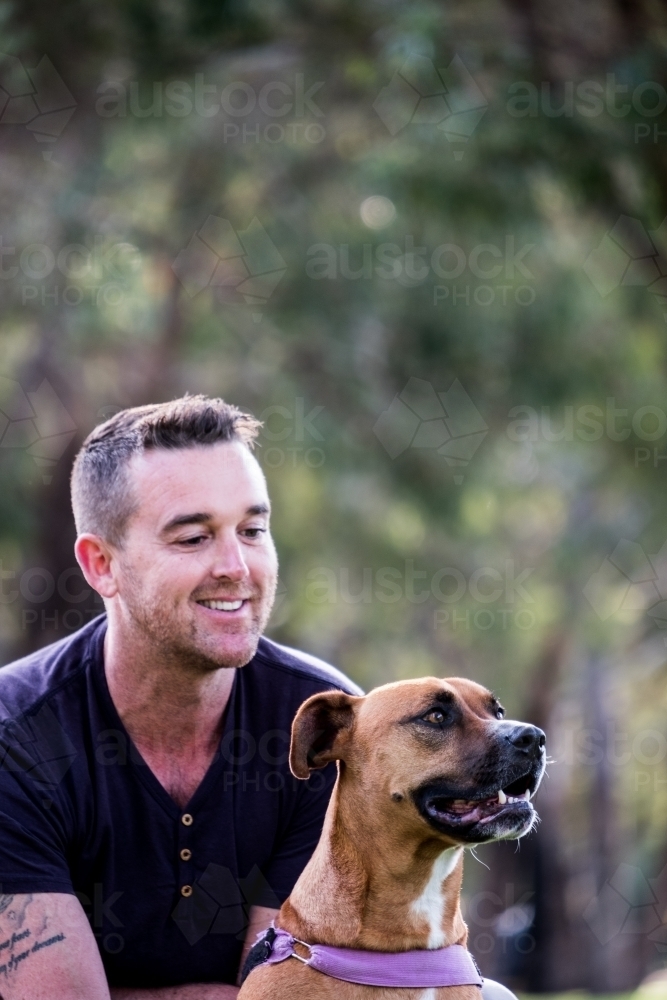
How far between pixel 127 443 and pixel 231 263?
8.87 meters

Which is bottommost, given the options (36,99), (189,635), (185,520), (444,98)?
(189,635)

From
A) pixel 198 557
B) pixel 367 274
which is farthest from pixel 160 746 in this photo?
pixel 367 274

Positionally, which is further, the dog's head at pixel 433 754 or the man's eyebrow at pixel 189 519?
the man's eyebrow at pixel 189 519

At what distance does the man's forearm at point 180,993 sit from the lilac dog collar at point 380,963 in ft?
1.11

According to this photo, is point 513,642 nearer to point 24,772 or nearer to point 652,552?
point 652,552

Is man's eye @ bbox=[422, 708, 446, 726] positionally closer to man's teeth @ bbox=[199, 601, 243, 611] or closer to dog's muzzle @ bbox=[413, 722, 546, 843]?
dog's muzzle @ bbox=[413, 722, 546, 843]

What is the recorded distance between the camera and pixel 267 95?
11.1m

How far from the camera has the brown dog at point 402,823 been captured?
331 centimetres

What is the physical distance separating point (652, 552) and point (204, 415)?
442 inches

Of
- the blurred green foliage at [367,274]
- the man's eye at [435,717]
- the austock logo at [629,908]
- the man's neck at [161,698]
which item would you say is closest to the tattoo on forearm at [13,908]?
the man's neck at [161,698]

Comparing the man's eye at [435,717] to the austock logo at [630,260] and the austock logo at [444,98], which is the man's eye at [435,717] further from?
the austock logo at [630,260]

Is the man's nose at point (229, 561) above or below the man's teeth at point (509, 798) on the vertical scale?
above

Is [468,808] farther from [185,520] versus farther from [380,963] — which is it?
[185,520]

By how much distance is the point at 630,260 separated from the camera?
10570 millimetres
